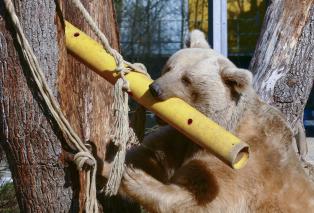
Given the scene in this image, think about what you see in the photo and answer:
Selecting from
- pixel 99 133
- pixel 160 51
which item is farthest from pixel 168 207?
pixel 160 51

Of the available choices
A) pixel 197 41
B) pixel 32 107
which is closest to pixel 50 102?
pixel 32 107

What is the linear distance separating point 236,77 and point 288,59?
1.16 meters

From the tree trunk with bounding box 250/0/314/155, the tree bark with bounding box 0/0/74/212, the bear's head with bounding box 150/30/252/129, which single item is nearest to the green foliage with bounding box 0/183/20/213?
the tree trunk with bounding box 250/0/314/155

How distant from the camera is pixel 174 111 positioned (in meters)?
3.51

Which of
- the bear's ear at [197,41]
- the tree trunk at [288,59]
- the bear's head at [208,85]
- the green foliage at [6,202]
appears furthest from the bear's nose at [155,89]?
the green foliage at [6,202]

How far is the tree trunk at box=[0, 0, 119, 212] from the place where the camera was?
10.8 feet

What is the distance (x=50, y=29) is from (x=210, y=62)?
1.55 m

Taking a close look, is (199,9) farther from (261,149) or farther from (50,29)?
(50,29)

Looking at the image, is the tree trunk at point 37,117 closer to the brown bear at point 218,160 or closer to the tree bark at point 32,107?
the tree bark at point 32,107

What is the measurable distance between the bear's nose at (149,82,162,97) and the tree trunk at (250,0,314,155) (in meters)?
1.96

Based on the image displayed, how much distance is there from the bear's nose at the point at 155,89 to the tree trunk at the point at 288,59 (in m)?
1.96

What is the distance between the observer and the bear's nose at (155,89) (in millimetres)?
3590

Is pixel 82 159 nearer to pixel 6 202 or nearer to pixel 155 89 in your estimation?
pixel 155 89

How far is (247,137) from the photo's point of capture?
14.6 ft
